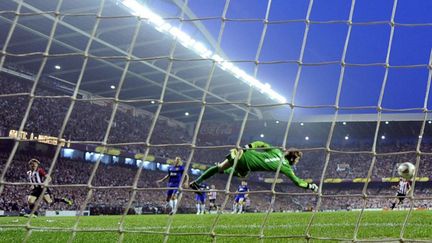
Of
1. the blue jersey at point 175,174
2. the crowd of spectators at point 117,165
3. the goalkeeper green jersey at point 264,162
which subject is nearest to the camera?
the goalkeeper green jersey at point 264,162

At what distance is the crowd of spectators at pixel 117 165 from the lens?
24156mm

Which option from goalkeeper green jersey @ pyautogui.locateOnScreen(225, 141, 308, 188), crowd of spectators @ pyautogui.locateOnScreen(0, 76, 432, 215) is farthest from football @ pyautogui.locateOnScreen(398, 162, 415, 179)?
crowd of spectators @ pyautogui.locateOnScreen(0, 76, 432, 215)

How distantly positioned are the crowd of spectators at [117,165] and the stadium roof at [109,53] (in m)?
1.59

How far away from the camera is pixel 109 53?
26.9 metres

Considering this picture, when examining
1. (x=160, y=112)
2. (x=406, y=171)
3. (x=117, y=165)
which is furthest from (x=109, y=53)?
(x=406, y=171)

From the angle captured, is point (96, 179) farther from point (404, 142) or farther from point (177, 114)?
point (404, 142)

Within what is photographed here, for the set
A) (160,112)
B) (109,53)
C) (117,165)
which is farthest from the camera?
(160,112)

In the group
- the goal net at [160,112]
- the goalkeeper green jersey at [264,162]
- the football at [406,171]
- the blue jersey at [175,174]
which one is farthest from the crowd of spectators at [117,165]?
the goalkeeper green jersey at [264,162]

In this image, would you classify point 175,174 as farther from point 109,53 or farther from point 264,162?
point 109,53

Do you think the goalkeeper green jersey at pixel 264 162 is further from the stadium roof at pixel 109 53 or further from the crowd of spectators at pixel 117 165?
the stadium roof at pixel 109 53

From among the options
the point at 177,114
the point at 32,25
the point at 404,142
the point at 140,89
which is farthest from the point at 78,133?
the point at 404,142

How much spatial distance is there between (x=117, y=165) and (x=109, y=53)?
7.61 meters

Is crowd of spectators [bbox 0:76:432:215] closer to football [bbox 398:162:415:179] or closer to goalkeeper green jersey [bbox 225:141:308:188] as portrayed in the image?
football [bbox 398:162:415:179]

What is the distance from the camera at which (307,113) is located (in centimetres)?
3944
